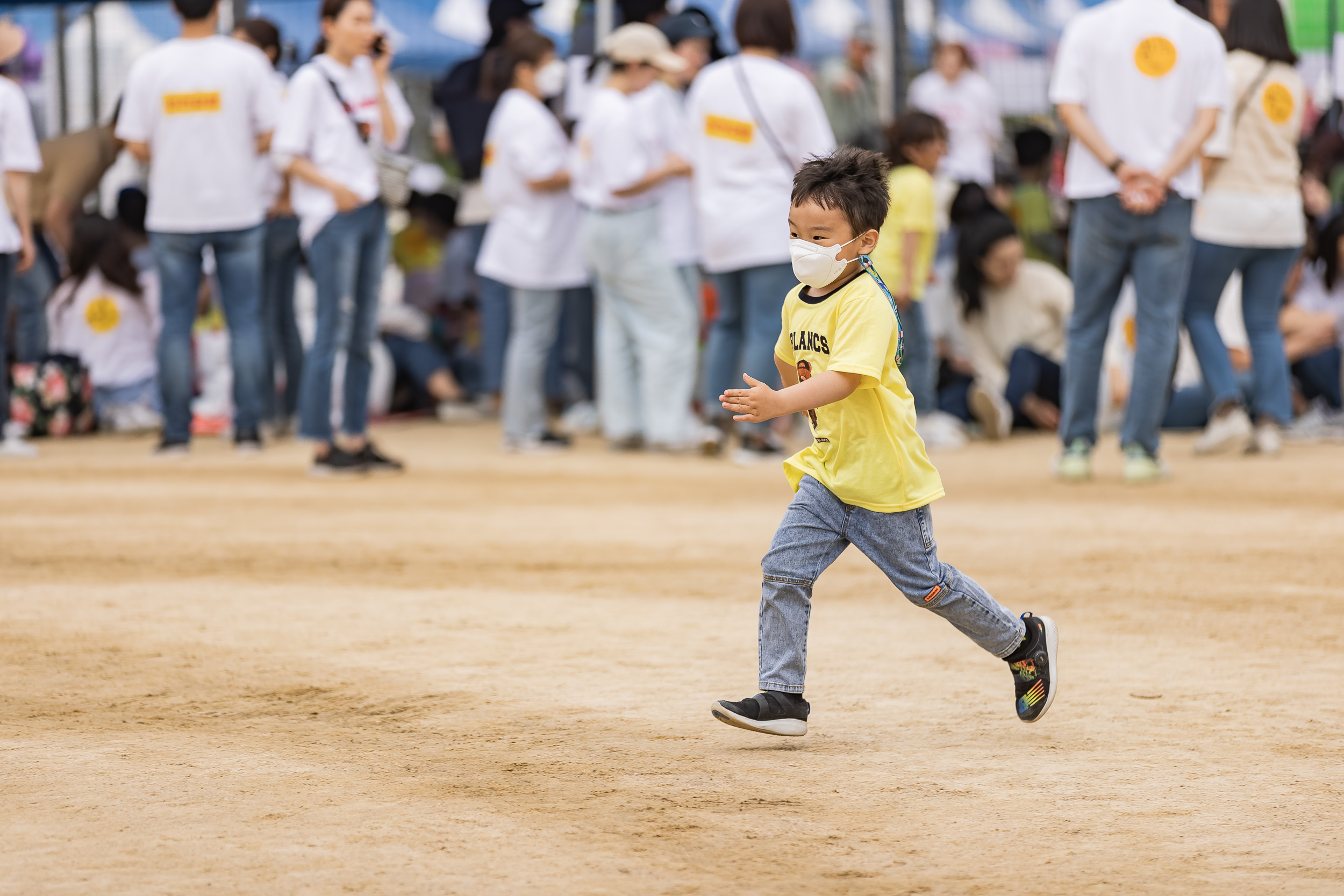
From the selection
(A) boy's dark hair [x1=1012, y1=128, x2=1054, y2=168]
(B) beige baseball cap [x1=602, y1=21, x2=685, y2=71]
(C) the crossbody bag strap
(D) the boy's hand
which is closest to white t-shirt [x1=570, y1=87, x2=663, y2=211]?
(B) beige baseball cap [x1=602, y1=21, x2=685, y2=71]

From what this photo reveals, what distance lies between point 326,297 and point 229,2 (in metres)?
5.02

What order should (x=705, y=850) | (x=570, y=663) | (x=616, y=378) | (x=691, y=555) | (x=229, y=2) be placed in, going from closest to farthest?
1. (x=705, y=850)
2. (x=570, y=663)
3. (x=691, y=555)
4. (x=616, y=378)
5. (x=229, y=2)

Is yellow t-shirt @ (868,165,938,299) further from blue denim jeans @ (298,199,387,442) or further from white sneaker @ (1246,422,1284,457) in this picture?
blue denim jeans @ (298,199,387,442)

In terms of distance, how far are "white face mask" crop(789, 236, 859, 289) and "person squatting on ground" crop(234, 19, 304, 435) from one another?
19.1ft

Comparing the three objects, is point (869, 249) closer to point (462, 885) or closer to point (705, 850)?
point (705, 850)

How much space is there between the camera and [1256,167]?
790 cm


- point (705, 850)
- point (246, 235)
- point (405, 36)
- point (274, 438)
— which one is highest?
point (405, 36)

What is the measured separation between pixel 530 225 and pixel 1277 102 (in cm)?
380

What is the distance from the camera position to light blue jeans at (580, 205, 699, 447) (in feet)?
27.8

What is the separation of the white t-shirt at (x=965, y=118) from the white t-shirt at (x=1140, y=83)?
483 centimetres

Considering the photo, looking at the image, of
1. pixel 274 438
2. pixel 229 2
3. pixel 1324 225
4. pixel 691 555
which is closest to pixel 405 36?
pixel 229 2

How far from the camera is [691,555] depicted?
5578 millimetres

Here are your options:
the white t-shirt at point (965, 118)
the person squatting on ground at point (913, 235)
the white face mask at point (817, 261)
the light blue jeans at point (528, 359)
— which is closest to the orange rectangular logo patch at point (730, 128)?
the person squatting on ground at point (913, 235)

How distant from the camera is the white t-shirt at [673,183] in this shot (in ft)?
27.4
